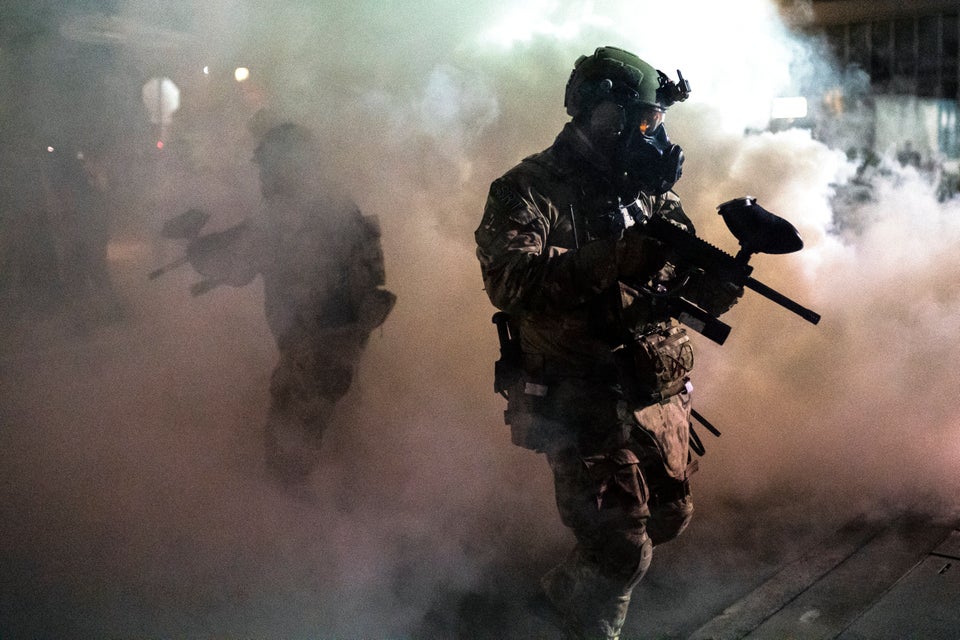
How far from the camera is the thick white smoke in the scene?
415 cm

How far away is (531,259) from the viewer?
9.07ft

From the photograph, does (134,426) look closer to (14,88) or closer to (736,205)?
(14,88)

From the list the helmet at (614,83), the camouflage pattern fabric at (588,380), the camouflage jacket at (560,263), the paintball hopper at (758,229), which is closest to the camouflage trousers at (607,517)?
the camouflage pattern fabric at (588,380)

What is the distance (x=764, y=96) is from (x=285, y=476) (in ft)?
13.5

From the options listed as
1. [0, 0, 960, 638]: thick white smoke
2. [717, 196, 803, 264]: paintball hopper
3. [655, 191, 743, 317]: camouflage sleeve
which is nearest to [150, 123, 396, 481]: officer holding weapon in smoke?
[0, 0, 960, 638]: thick white smoke

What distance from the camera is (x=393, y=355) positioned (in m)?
5.80

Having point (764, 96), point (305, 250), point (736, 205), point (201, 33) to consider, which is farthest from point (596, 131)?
point (764, 96)

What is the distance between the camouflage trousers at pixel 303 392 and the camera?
4.61 metres

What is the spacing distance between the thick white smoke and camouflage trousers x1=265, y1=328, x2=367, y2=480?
21cm

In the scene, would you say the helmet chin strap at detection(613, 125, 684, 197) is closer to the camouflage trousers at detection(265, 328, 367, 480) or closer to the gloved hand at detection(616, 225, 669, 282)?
the gloved hand at detection(616, 225, 669, 282)

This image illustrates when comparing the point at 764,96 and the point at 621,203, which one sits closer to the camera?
the point at 621,203

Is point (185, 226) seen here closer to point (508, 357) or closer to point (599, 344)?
point (508, 357)

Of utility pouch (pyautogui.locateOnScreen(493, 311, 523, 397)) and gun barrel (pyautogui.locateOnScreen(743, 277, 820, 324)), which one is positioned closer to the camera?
gun barrel (pyautogui.locateOnScreen(743, 277, 820, 324))

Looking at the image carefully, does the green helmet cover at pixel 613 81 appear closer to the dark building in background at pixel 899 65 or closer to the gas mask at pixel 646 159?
the gas mask at pixel 646 159
